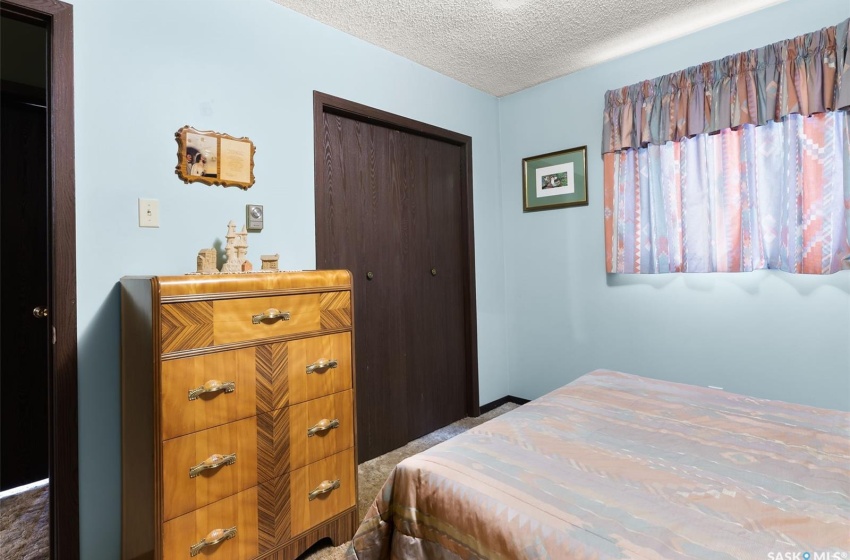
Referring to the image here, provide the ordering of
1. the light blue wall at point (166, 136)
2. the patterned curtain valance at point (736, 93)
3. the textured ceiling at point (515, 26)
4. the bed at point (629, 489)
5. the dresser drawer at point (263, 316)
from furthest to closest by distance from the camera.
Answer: the textured ceiling at point (515, 26)
the patterned curtain valance at point (736, 93)
the light blue wall at point (166, 136)
the dresser drawer at point (263, 316)
the bed at point (629, 489)

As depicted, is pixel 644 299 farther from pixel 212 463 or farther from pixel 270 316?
pixel 212 463

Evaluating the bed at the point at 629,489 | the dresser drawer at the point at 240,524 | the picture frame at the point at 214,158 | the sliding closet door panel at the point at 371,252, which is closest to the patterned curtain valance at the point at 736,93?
the sliding closet door panel at the point at 371,252

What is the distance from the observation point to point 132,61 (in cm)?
167

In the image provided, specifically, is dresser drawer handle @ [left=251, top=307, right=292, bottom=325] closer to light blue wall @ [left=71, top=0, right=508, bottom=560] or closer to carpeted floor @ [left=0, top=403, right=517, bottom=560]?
light blue wall @ [left=71, top=0, right=508, bottom=560]

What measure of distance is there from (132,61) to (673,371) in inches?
127

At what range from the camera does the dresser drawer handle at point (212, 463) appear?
1338 millimetres

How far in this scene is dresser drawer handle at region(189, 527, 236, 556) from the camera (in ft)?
4.40

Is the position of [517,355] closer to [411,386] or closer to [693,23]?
[411,386]

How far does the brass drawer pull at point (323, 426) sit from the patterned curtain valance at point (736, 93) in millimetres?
2392

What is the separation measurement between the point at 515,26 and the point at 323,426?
7.59 ft

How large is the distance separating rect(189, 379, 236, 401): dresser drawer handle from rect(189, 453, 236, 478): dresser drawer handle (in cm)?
21

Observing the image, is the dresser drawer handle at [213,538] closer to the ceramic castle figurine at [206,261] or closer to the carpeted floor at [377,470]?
the carpeted floor at [377,470]

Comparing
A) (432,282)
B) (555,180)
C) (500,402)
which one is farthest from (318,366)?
(555,180)

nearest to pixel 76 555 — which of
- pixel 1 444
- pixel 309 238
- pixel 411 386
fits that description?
pixel 1 444
